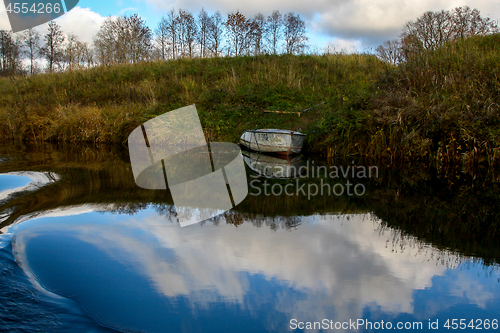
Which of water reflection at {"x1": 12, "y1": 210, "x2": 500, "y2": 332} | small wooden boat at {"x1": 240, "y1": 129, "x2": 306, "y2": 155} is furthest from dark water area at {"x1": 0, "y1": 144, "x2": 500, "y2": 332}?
small wooden boat at {"x1": 240, "y1": 129, "x2": 306, "y2": 155}

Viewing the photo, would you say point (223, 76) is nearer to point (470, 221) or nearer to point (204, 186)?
point (204, 186)

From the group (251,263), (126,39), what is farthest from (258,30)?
(251,263)

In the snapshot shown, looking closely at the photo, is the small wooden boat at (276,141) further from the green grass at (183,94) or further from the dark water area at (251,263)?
the dark water area at (251,263)

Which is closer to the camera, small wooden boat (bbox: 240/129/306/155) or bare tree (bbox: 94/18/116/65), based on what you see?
small wooden boat (bbox: 240/129/306/155)

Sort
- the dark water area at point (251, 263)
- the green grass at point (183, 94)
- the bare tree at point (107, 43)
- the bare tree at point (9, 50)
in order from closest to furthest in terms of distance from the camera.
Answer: the dark water area at point (251, 263)
the green grass at point (183, 94)
the bare tree at point (107, 43)
the bare tree at point (9, 50)

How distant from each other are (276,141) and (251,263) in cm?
1069

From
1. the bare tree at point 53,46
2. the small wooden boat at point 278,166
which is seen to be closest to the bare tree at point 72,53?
the bare tree at point 53,46

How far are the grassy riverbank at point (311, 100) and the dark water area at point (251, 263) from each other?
4581 mm

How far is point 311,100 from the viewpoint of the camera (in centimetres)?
1853

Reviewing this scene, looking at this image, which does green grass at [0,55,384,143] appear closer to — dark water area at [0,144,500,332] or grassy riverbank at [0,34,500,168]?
grassy riverbank at [0,34,500,168]

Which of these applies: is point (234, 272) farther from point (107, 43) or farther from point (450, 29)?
point (107, 43)

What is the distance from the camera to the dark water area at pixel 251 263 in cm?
282

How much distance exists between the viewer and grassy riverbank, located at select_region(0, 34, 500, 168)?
37.4 ft

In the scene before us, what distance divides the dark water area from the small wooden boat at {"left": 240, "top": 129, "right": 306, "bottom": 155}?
6677 millimetres
